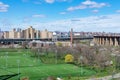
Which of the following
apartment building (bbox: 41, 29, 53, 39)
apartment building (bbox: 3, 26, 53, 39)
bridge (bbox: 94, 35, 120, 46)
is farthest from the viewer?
apartment building (bbox: 41, 29, 53, 39)

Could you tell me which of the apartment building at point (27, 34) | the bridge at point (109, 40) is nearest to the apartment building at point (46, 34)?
the apartment building at point (27, 34)

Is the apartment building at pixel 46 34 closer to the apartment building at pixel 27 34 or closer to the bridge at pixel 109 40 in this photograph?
the apartment building at pixel 27 34

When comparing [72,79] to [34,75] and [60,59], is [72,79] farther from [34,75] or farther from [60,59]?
[60,59]

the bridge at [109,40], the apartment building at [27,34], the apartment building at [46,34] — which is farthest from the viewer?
the apartment building at [46,34]

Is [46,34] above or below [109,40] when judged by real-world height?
above

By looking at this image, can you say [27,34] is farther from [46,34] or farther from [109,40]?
[109,40]

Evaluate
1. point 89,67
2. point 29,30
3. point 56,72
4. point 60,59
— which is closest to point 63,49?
point 60,59

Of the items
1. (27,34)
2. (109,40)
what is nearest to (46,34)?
(27,34)

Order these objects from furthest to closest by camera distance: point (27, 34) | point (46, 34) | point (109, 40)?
1. point (46, 34)
2. point (27, 34)
3. point (109, 40)

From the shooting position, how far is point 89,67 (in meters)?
34.8

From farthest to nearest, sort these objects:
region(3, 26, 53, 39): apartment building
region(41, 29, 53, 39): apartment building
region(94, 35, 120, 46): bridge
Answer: region(41, 29, 53, 39): apartment building → region(3, 26, 53, 39): apartment building → region(94, 35, 120, 46): bridge

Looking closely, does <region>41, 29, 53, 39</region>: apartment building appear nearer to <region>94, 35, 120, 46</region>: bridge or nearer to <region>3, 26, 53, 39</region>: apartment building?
<region>3, 26, 53, 39</region>: apartment building

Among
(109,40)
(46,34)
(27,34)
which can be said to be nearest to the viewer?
(109,40)

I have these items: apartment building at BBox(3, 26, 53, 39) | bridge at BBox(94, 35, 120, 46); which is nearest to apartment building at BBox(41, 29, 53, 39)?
apartment building at BBox(3, 26, 53, 39)
